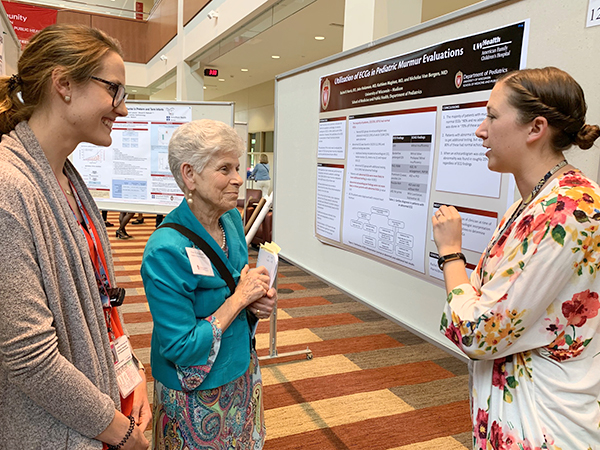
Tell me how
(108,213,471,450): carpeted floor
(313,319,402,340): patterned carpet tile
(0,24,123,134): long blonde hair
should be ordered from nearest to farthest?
(0,24,123,134): long blonde hair → (108,213,471,450): carpeted floor → (313,319,402,340): patterned carpet tile

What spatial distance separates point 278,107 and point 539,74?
1864 millimetres

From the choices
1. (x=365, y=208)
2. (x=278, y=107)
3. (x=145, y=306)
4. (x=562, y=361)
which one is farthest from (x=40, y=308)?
(x=145, y=306)

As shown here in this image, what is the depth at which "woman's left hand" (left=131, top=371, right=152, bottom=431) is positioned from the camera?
121 centimetres

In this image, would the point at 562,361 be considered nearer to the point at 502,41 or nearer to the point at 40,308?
the point at 502,41

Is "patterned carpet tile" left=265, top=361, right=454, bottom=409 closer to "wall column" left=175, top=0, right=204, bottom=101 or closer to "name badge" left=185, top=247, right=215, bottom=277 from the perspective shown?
"name badge" left=185, top=247, right=215, bottom=277

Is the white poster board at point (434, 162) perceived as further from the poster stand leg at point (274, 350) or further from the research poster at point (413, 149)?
the poster stand leg at point (274, 350)

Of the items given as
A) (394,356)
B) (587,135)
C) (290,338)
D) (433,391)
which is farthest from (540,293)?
(290,338)

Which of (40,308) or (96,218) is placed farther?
(96,218)

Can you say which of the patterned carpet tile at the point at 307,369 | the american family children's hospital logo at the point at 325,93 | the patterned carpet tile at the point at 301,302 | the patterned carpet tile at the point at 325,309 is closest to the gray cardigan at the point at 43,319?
the american family children's hospital logo at the point at 325,93

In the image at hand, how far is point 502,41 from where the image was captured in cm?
128

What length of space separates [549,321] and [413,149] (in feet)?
2.69

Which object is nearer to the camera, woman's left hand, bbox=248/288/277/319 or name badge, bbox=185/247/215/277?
name badge, bbox=185/247/215/277

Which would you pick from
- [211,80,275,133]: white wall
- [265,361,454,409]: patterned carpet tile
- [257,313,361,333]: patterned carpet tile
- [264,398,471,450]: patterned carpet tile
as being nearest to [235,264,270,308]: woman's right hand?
[264,398,471,450]: patterned carpet tile

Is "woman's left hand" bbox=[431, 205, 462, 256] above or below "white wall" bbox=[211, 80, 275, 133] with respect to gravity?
below
